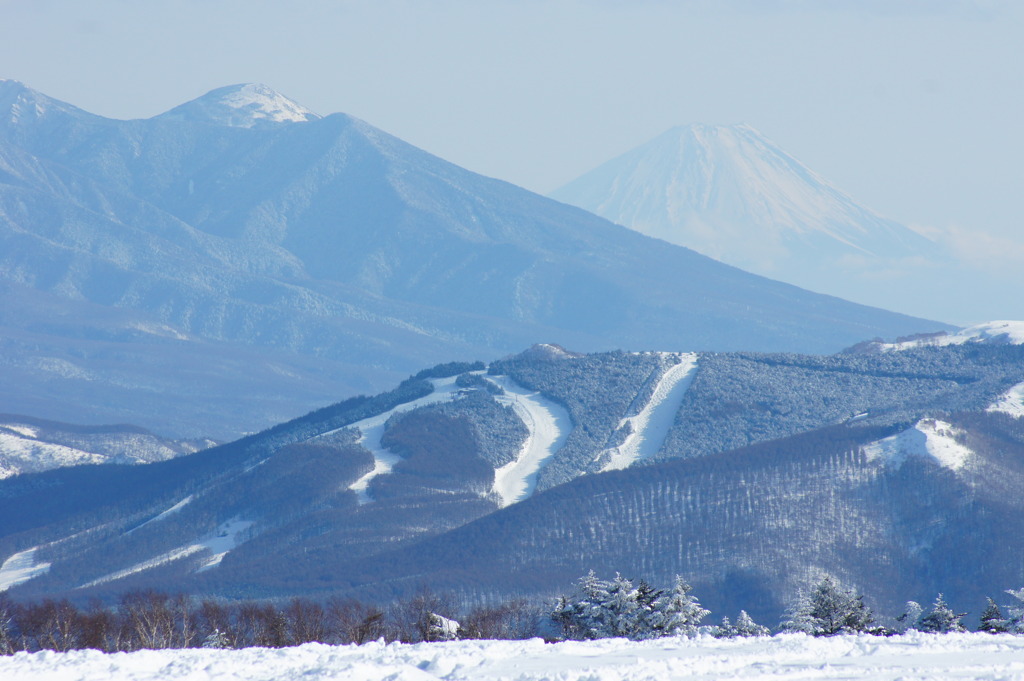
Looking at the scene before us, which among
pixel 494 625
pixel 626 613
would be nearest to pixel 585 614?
pixel 626 613

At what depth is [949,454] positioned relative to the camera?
128 metres

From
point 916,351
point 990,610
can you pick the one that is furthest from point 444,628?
point 916,351

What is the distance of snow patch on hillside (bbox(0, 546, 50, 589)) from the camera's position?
131000mm

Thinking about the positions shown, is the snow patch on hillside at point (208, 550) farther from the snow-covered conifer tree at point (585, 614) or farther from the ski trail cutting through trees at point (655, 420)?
the snow-covered conifer tree at point (585, 614)

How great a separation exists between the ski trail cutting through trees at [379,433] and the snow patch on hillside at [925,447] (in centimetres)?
4165

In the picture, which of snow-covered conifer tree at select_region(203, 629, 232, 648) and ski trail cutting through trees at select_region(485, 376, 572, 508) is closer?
snow-covered conifer tree at select_region(203, 629, 232, 648)

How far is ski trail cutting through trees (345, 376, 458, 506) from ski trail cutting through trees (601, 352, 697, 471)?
19709mm

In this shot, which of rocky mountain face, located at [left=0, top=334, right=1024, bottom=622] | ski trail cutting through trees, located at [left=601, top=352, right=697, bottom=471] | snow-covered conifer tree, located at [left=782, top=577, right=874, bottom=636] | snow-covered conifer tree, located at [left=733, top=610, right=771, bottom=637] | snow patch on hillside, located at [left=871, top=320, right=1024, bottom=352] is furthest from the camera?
snow patch on hillside, located at [left=871, top=320, right=1024, bottom=352]

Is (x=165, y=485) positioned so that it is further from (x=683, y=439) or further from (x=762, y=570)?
(x=762, y=570)

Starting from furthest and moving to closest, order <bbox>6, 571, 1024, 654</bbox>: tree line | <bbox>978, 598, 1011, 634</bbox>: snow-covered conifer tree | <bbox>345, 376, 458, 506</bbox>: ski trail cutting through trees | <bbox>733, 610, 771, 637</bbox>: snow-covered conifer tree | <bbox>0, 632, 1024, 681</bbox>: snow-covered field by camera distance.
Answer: <bbox>345, 376, 458, 506</bbox>: ski trail cutting through trees, <bbox>733, 610, 771, 637</bbox>: snow-covered conifer tree, <bbox>6, 571, 1024, 654</bbox>: tree line, <bbox>978, 598, 1011, 634</bbox>: snow-covered conifer tree, <bbox>0, 632, 1024, 681</bbox>: snow-covered field

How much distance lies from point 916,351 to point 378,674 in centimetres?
14724

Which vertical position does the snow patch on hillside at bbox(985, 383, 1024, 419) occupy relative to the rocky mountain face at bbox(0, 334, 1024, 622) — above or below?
above

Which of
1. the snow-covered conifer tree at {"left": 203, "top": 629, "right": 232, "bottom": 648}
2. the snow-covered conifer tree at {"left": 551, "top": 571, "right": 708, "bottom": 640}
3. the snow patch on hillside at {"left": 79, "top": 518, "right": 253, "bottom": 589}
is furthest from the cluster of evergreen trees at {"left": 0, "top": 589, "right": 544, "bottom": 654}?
the snow patch on hillside at {"left": 79, "top": 518, "right": 253, "bottom": 589}

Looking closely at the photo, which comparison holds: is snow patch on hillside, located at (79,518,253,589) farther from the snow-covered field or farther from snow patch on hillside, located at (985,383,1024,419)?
the snow-covered field
